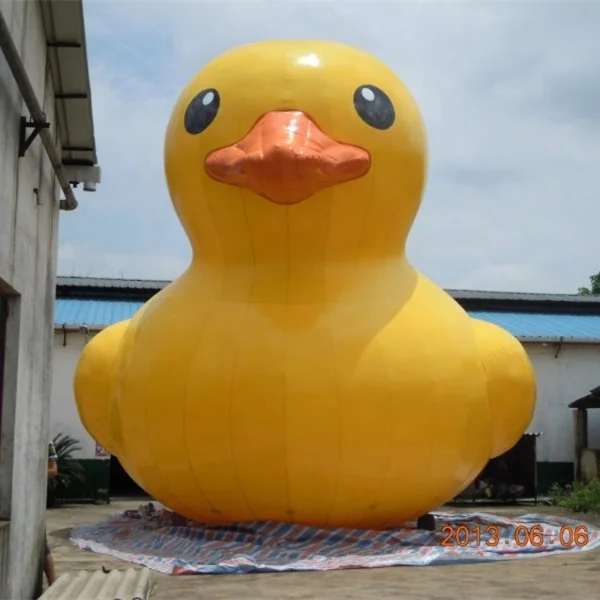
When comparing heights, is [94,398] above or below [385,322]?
below

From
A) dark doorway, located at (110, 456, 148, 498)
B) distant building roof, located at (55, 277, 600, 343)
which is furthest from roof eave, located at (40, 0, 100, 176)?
dark doorway, located at (110, 456, 148, 498)

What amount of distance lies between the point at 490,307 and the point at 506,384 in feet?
38.4

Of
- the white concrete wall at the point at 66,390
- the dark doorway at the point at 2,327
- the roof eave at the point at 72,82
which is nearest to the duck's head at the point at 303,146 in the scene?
the roof eave at the point at 72,82

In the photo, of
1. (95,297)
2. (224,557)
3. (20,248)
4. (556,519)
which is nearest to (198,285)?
(224,557)

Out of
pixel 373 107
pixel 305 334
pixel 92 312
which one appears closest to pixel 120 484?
pixel 92 312

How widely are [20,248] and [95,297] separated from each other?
14774mm

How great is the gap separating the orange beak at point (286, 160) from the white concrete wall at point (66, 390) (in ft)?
27.1

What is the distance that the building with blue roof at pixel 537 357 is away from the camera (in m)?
15.9

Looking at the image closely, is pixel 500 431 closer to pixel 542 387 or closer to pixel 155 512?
pixel 155 512

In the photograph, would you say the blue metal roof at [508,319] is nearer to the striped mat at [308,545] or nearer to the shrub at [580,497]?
the shrub at [580,497]

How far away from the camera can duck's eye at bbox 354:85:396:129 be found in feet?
28.5

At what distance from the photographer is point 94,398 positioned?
31.6ft

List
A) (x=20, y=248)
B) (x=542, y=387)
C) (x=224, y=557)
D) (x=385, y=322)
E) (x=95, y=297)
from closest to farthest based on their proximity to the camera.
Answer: (x=20, y=248) < (x=224, y=557) < (x=385, y=322) < (x=542, y=387) < (x=95, y=297)
